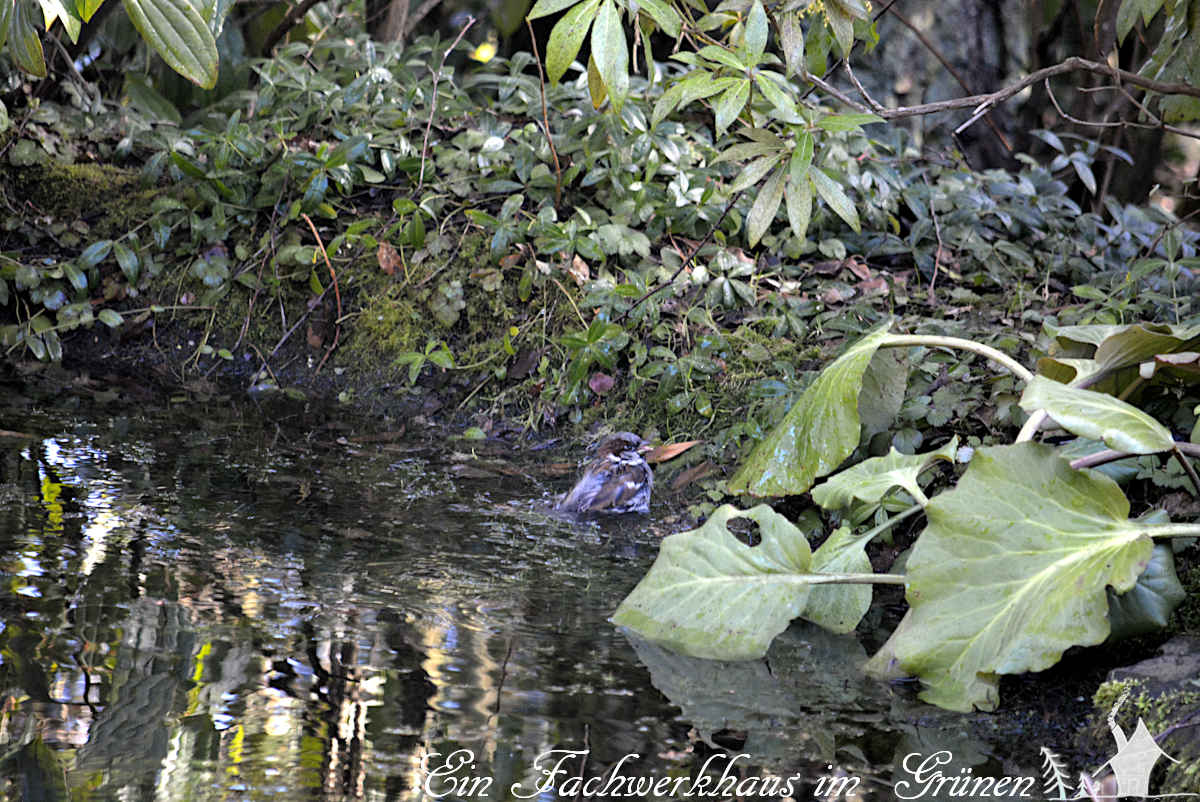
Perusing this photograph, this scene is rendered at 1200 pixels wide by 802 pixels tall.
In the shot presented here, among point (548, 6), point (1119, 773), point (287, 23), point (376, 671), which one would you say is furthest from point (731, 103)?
point (287, 23)

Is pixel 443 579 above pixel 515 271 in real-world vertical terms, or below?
below

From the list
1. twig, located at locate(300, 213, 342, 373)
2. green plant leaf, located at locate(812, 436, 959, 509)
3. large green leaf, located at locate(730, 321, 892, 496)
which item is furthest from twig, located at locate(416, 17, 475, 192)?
green plant leaf, located at locate(812, 436, 959, 509)

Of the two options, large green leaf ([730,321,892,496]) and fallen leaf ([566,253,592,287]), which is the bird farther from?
fallen leaf ([566,253,592,287])

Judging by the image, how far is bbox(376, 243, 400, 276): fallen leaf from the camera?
4.94 meters

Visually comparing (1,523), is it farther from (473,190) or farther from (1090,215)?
(1090,215)

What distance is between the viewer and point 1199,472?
260 cm

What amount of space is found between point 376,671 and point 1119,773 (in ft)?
4.40

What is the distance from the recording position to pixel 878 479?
259 centimetres

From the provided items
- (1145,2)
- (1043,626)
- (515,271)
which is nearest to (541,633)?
(1043,626)

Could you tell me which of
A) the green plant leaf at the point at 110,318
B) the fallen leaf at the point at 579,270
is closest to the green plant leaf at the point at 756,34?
the fallen leaf at the point at 579,270

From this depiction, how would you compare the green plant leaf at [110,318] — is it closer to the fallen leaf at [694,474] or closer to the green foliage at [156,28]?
the green foliage at [156,28]

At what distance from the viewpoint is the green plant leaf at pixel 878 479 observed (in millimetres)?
2546

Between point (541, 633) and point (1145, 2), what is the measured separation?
2.22 metres

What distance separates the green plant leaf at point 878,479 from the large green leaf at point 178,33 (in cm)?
186
